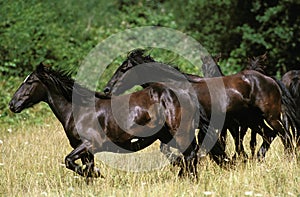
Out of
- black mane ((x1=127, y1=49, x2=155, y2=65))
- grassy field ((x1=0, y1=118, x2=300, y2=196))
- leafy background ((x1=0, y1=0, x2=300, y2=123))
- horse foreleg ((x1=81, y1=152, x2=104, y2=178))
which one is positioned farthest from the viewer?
leafy background ((x1=0, y1=0, x2=300, y2=123))

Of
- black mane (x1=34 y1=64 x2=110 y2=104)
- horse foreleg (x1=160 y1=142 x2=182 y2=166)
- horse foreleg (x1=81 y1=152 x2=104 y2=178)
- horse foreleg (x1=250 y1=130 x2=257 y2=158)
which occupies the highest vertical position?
black mane (x1=34 y1=64 x2=110 y2=104)

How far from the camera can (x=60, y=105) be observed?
6.62m

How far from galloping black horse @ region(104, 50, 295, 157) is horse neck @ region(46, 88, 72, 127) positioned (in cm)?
111

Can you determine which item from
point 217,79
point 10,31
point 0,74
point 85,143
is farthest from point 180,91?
point 10,31

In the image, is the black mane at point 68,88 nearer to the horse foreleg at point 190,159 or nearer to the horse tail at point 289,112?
the horse foreleg at point 190,159

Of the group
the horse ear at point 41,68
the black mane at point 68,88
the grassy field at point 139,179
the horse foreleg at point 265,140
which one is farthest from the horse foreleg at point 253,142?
the horse ear at point 41,68

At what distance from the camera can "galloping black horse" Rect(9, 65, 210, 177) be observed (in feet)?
21.1

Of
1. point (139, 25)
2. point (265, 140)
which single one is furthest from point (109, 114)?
point (139, 25)

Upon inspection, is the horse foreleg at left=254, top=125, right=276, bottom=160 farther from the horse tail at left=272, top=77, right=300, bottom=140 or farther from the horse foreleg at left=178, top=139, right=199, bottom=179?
the horse foreleg at left=178, top=139, right=199, bottom=179

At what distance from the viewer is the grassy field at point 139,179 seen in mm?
5676

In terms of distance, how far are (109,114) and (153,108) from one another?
53 centimetres

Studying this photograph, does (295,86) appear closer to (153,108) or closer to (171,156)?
(171,156)

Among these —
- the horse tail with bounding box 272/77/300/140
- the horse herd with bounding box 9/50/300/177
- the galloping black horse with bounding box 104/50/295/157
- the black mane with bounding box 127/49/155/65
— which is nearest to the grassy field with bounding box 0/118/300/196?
the horse herd with bounding box 9/50/300/177

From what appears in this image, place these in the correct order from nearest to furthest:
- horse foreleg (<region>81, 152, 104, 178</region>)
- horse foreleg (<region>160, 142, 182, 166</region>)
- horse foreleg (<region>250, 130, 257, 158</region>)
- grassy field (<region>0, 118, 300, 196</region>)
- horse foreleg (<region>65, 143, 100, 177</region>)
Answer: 1. grassy field (<region>0, 118, 300, 196</region>)
2. horse foreleg (<region>65, 143, 100, 177</region>)
3. horse foreleg (<region>81, 152, 104, 178</region>)
4. horse foreleg (<region>160, 142, 182, 166</region>)
5. horse foreleg (<region>250, 130, 257, 158</region>)
